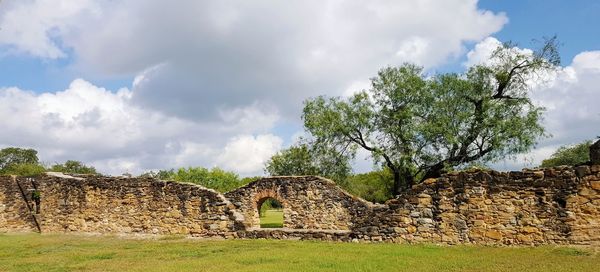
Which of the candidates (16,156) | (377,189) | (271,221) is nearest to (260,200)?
(271,221)

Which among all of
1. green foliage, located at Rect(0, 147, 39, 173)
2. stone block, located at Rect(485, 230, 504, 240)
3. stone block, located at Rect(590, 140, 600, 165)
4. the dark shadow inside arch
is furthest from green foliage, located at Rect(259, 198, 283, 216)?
green foliage, located at Rect(0, 147, 39, 173)

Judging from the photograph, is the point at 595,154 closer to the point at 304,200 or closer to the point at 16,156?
the point at 304,200

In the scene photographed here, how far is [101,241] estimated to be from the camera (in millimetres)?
17469

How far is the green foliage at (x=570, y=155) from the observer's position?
4381 cm

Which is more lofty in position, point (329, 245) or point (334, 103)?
point (334, 103)

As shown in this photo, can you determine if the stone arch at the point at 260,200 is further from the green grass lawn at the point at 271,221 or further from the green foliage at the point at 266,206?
the green foliage at the point at 266,206

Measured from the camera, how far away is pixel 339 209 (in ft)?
66.3

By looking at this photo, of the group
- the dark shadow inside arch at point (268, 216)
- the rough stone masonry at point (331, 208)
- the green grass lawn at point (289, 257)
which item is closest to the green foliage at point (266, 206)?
the dark shadow inside arch at point (268, 216)

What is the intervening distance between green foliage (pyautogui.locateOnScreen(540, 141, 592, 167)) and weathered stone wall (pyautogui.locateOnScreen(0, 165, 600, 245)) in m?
30.6

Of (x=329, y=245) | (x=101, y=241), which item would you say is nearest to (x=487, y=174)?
(x=329, y=245)

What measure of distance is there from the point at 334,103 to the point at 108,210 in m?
12.7

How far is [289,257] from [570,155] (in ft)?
139

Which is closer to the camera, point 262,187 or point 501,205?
point 501,205

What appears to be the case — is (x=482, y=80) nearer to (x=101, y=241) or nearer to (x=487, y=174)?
(x=487, y=174)
